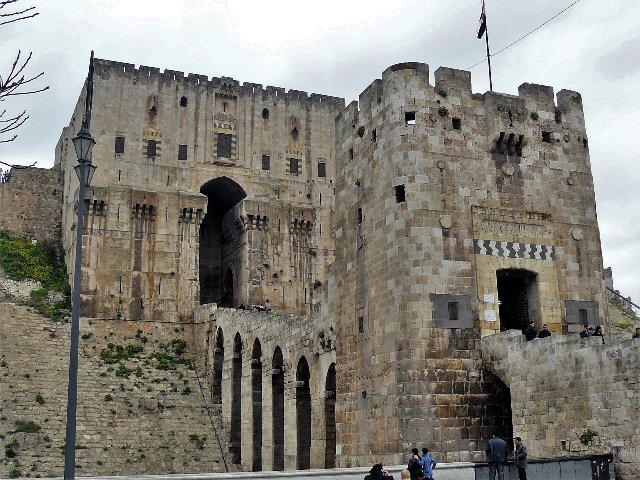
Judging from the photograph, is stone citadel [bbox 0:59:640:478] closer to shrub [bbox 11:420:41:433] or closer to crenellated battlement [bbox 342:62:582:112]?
crenellated battlement [bbox 342:62:582:112]

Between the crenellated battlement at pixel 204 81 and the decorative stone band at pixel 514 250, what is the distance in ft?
92.7

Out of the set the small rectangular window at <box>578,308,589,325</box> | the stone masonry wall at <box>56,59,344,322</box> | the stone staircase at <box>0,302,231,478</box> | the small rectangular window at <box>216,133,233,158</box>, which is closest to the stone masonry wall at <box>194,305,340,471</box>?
the stone staircase at <box>0,302,231,478</box>

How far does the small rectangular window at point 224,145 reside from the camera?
44.4 metres

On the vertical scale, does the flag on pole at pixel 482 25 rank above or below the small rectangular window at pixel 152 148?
below

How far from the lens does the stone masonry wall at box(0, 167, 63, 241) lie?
48650 mm

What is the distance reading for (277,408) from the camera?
2948 centimetres

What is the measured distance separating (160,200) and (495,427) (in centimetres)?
2715

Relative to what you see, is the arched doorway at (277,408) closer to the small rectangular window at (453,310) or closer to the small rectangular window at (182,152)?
the small rectangular window at (453,310)

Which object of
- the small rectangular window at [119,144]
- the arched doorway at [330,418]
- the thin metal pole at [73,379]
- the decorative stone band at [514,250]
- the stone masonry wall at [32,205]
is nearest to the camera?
the thin metal pole at [73,379]

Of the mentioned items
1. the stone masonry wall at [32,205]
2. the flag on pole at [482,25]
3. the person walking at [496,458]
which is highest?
the stone masonry wall at [32,205]

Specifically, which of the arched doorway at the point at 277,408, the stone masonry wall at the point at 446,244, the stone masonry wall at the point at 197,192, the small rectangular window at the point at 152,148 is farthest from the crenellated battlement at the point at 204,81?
the stone masonry wall at the point at 446,244

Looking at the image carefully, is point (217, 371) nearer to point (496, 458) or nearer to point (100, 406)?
point (100, 406)

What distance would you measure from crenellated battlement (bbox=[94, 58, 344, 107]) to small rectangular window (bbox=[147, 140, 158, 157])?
3.55m

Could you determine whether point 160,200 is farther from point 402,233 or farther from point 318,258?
point 402,233
